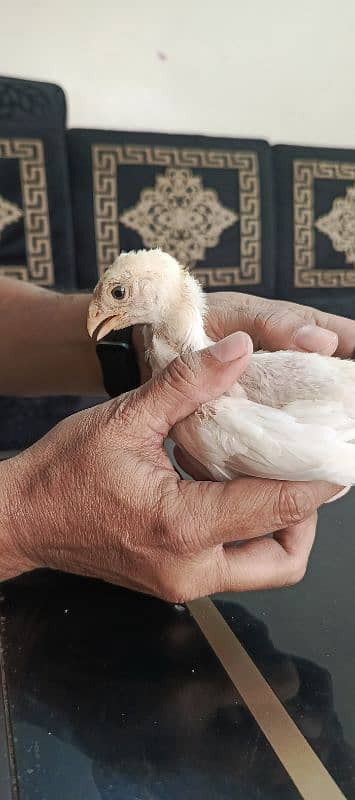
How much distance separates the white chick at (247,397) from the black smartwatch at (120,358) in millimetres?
204

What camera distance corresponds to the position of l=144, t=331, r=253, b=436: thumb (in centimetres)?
51

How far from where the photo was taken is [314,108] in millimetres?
2115

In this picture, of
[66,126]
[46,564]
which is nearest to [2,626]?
[46,564]

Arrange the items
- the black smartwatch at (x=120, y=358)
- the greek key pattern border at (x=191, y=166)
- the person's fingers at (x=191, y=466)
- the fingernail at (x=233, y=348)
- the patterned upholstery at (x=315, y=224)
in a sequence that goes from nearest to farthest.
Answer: the fingernail at (x=233, y=348) < the person's fingers at (x=191, y=466) < the black smartwatch at (x=120, y=358) < the greek key pattern border at (x=191, y=166) < the patterned upholstery at (x=315, y=224)

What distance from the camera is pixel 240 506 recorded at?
53cm

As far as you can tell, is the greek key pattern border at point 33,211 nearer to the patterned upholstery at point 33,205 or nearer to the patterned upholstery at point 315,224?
the patterned upholstery at point 33,205

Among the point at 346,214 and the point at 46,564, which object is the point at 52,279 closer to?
the point at 346,214

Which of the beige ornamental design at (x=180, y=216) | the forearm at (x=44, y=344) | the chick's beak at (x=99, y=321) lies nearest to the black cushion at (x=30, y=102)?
the beige ornamental design at (x=180, y=216)

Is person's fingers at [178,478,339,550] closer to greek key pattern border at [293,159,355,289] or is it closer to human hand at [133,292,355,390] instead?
human hand at [133,292,355,390]

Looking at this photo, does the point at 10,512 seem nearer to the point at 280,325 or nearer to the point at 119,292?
the point at 119,292

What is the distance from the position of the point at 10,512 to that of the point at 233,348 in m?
0.23

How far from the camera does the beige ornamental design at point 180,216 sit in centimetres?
180

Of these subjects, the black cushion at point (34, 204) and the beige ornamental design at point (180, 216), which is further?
the beige ornamental design at point (180, 216)

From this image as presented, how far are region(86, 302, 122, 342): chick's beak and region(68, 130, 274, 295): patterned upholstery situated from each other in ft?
3.99
